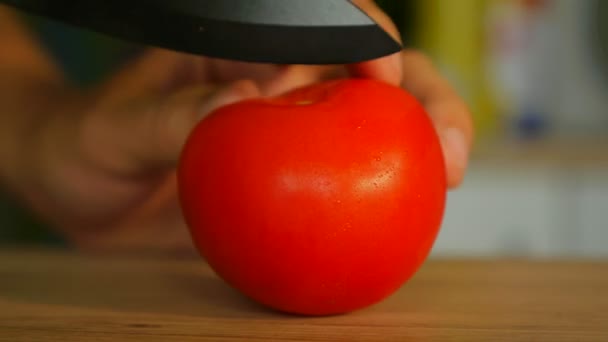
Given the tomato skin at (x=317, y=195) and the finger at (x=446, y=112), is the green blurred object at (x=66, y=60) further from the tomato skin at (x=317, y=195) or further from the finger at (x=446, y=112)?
Result: the tomato skin at (x=317, y=195)

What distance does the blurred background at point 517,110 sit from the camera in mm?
1648

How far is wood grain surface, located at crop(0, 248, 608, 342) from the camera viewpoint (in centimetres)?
48

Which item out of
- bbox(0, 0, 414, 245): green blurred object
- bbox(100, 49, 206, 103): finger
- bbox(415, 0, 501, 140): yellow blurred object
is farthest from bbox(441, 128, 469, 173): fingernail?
bbox(415, 0, 501, 140): yellow blurred object

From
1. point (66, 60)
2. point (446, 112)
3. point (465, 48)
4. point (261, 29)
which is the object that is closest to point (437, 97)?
point (446, 112)

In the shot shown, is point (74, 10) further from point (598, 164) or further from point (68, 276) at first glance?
point (598, 164)

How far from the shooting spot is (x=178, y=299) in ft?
1.87

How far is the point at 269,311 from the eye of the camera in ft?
1.74

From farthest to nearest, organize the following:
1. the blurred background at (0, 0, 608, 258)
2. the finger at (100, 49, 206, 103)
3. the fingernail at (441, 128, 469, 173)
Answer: the blurred background at (0, 0, 608, 258) < the finger at (100, 49, 206, 103) < the fingernail at (441, 128, 469, 173)

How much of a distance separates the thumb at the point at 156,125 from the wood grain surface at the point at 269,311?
0.11 meters

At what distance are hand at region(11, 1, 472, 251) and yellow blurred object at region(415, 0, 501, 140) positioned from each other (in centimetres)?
105

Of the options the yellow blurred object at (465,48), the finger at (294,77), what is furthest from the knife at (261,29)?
the yellow blurred object at (465,48)

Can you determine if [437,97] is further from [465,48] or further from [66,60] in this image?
[465,48]

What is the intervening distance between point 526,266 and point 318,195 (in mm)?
300

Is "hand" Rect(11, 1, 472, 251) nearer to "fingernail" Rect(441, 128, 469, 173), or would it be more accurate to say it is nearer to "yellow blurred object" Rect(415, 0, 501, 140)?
"fingernail" Rect(441, 128, 469, 173)
